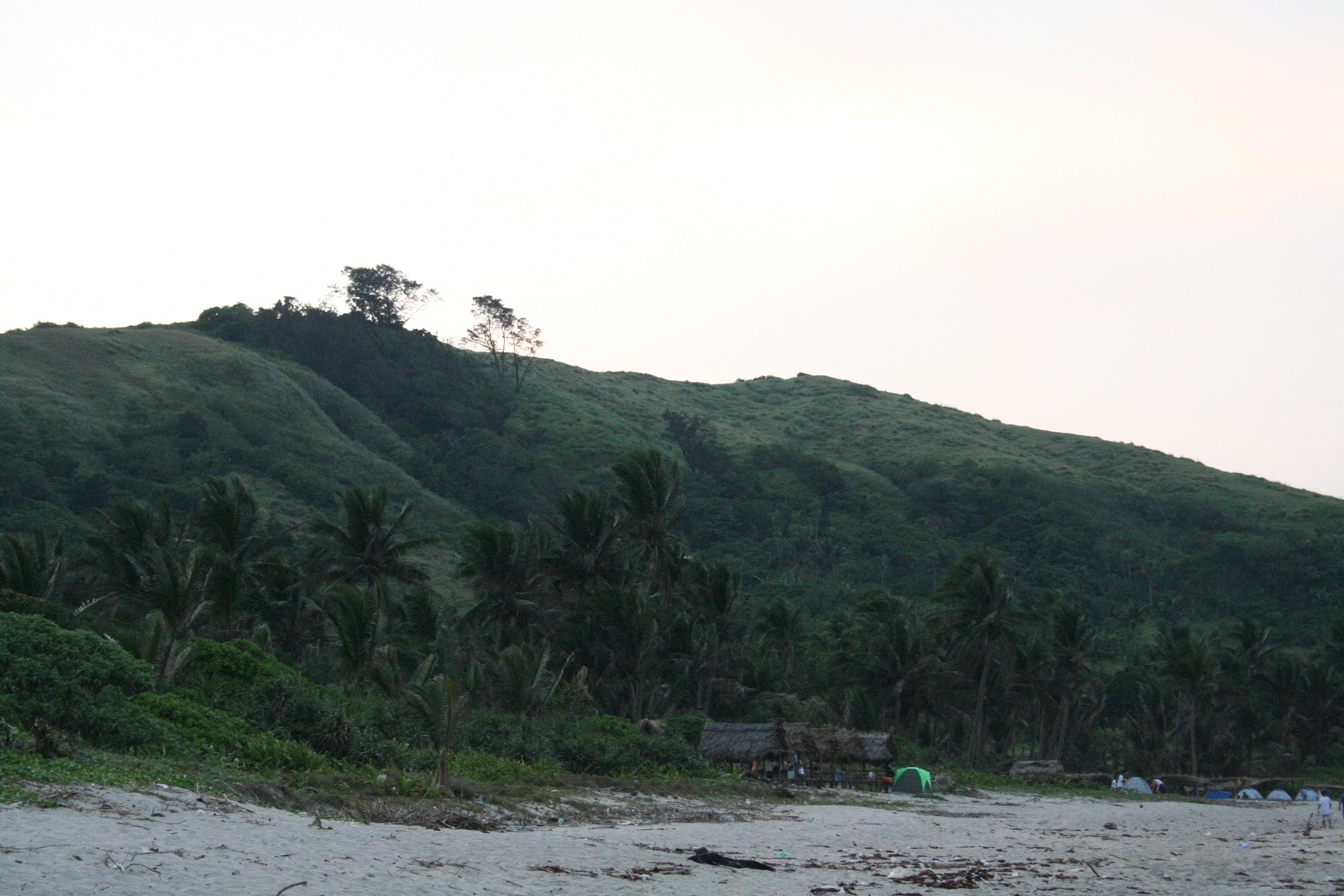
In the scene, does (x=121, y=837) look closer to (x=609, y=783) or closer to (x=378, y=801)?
(x=378, y=801)

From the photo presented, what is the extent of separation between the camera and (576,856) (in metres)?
12.3

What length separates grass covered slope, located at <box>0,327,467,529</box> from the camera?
63844 mm

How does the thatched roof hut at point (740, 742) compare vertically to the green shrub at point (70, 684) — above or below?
below

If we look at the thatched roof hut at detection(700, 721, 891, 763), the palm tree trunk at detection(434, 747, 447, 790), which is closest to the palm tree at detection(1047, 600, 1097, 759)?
the thatched roof hut at detection(700, 721, 891, 763)

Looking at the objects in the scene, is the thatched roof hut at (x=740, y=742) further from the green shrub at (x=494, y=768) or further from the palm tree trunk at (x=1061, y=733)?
the palm tree trunk at (x=1061, y=733)

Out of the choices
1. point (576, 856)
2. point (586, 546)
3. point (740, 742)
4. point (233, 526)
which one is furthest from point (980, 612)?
point (576, 856)

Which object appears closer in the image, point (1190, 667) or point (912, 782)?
point (912, 782)

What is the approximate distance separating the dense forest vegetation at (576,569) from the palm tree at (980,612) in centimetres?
16

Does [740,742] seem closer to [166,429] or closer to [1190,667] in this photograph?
[1190,667]

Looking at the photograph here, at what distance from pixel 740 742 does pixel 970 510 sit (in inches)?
2701

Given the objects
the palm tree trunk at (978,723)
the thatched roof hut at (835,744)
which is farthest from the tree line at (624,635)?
the thatched roof hut at (835,744)

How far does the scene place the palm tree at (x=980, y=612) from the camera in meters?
46.0

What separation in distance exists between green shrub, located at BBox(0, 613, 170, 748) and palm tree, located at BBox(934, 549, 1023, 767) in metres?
35.8

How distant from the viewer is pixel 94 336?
8669cm
